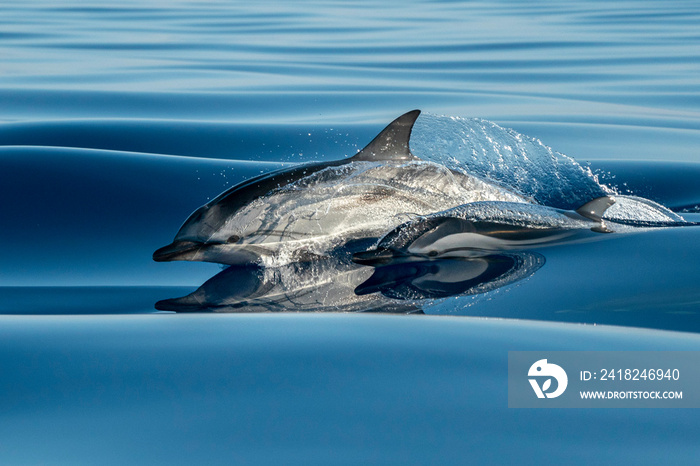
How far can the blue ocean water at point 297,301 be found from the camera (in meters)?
2.17

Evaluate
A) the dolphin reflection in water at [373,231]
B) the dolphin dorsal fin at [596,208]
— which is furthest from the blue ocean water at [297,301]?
the dolphin dorsal fin at [596,208]

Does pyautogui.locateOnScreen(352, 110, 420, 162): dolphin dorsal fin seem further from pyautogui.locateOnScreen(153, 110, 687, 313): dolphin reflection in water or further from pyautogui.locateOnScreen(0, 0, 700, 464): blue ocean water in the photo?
pyautogui.locateOnScreen(0, 0, 700, 464): blue ocean water

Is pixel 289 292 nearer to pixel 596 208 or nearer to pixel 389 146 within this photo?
pixel 389 146

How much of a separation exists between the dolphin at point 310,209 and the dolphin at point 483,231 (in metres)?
0.32

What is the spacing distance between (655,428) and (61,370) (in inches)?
69.2

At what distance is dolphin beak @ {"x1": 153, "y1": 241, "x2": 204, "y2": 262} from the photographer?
456 cm

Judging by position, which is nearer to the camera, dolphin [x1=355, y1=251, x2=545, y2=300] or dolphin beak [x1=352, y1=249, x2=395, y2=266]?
dolphin [x1=355, y1=251, x2=545, y2=300]

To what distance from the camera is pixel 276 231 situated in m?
4.61

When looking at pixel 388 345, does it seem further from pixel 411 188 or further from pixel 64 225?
pixel 64 225

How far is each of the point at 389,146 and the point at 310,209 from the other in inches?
25.1

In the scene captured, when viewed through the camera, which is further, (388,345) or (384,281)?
(384,281)

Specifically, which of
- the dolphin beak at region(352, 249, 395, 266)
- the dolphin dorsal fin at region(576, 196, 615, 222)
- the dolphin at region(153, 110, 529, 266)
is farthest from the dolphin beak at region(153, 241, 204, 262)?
the dolphin dorsal fin at region(576, 196, 615, 222)

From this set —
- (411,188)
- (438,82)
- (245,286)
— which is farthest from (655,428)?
(438,82)

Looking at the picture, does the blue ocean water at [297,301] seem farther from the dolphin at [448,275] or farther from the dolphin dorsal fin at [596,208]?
the dolphin dorsal fin at [596,208]
